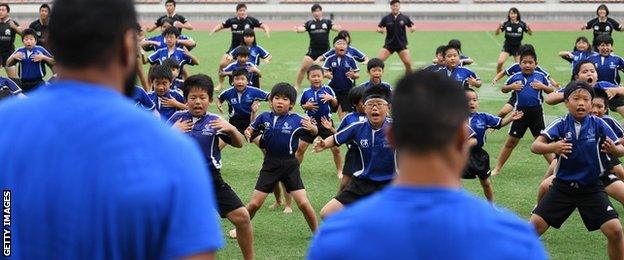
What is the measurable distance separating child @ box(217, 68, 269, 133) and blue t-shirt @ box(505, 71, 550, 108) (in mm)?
3167

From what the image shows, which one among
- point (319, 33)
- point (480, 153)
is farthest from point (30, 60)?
point (480, 153)

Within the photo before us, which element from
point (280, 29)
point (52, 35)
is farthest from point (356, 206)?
point (280, 29)

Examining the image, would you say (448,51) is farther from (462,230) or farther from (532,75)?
(462,230)

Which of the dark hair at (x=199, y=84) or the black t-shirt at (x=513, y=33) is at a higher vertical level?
the black t-shirt at (x=513, y=33)

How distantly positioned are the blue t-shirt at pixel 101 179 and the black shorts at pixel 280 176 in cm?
611

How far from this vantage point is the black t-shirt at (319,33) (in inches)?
776

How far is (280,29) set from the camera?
3553 cm

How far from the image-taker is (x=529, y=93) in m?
12.0

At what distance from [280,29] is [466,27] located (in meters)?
7.01

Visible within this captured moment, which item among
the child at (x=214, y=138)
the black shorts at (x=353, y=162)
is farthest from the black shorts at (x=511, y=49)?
the child at (x=214, y=138)

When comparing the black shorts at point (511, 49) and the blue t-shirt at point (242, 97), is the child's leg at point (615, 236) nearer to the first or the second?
the blue t-shirt at point (242, 97)

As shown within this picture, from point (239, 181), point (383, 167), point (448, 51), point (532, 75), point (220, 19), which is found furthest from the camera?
point (220, 19)

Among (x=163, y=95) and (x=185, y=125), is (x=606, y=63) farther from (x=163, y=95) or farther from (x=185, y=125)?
(x=185, y=125)

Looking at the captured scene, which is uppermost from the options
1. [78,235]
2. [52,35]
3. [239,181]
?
[52,35]
